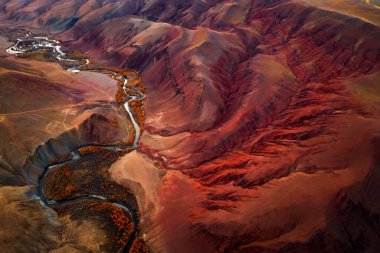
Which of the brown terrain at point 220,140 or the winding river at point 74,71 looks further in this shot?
the winding river at point 74,71

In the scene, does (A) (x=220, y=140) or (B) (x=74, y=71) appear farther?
(B) (x=74, y=71)

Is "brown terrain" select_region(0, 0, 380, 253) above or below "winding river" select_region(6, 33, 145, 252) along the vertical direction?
above

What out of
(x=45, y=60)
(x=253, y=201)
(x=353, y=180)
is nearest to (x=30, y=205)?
(x=253, y=201)

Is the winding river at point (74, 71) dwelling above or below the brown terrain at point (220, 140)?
below

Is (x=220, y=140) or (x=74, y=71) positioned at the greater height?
(x=220, y=140)
